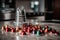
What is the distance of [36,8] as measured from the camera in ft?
15.0

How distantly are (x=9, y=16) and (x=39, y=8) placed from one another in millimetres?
897

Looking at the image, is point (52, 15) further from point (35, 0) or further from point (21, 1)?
point (21, 1)

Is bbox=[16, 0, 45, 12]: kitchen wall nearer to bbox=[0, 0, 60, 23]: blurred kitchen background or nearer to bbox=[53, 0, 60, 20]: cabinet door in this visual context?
bbox=[0, 0, 60, 23]: blurred kitchen background

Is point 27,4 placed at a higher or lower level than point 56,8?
higher

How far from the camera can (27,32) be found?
1688mm

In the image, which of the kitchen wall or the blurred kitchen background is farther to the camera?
the kitchen wall

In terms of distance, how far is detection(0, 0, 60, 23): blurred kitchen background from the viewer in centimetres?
438

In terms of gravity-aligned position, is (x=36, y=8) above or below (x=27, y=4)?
below

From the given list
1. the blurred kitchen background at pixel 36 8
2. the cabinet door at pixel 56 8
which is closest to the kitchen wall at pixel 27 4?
the blurred kitchen background at pixel 36 8

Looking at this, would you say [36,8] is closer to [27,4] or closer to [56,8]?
[27,4]

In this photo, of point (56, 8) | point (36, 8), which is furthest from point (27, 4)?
point (56, 8)

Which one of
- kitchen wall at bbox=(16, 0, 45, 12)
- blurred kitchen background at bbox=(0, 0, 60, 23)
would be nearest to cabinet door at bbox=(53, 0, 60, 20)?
blurred kitchen background at bbox=(0, 0, 60, 23)

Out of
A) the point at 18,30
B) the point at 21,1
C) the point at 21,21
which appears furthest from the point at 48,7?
the point at 18,30

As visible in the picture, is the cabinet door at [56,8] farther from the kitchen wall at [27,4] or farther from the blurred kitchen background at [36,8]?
the kitchen wall at [27,4]
